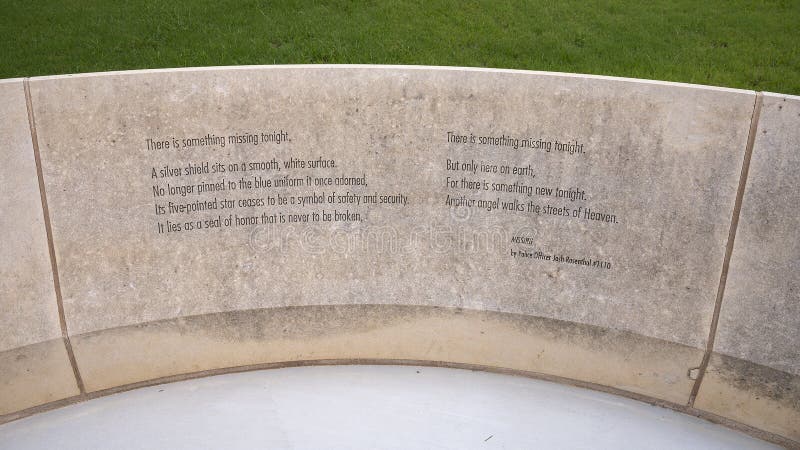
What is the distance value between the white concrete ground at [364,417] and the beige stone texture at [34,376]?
0.53 ft

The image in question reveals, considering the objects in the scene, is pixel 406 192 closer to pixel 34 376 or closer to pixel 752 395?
pixel 752 395

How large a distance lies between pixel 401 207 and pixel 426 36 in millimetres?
2892

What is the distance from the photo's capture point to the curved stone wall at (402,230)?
6035 millimetres

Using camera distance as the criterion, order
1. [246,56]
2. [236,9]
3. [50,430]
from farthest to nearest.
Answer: [236,9] → [246,56] → [50,430]

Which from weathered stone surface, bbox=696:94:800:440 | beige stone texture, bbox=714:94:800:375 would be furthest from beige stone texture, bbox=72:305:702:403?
beige stone texture, bbox=714:94:800:375

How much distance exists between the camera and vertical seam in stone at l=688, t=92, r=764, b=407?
584 cm

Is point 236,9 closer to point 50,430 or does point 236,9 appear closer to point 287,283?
point 287,283

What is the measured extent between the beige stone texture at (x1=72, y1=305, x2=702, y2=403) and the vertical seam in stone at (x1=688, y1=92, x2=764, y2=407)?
3.0 inches

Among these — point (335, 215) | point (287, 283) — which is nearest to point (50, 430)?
point (287, 283)

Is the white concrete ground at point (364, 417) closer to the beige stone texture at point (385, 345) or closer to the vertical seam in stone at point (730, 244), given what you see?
the beige stone texture at point (385, 345)

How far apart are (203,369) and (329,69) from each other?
247cm

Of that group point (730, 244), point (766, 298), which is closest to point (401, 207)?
point (730, 244)

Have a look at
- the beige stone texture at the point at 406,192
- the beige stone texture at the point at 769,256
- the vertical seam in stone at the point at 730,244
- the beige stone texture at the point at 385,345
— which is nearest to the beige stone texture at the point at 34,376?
the beige stone texture at the point at 385,345

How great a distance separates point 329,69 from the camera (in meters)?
6.31
